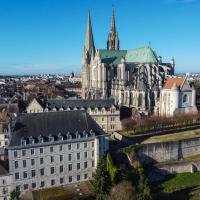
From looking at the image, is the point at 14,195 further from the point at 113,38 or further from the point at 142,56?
the point at 113,38

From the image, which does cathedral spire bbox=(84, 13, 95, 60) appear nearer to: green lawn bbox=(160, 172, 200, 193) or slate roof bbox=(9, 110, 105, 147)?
slate roof bbox=(9, 110, 105, 147)

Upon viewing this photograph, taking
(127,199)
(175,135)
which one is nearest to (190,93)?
(175,135)

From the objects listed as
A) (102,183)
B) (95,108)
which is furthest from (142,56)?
(102,183)

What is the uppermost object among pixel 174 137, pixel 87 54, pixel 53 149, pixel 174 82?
pixel 87 54

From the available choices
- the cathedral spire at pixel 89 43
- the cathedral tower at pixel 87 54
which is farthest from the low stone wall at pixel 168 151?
the cathedral spire at pixel 89 43

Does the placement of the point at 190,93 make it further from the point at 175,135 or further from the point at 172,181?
the point at 172,181

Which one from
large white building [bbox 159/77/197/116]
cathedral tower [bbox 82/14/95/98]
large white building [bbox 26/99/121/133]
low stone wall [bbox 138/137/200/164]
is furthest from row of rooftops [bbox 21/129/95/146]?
cathedral tower [bbox 82/14/95/98]
